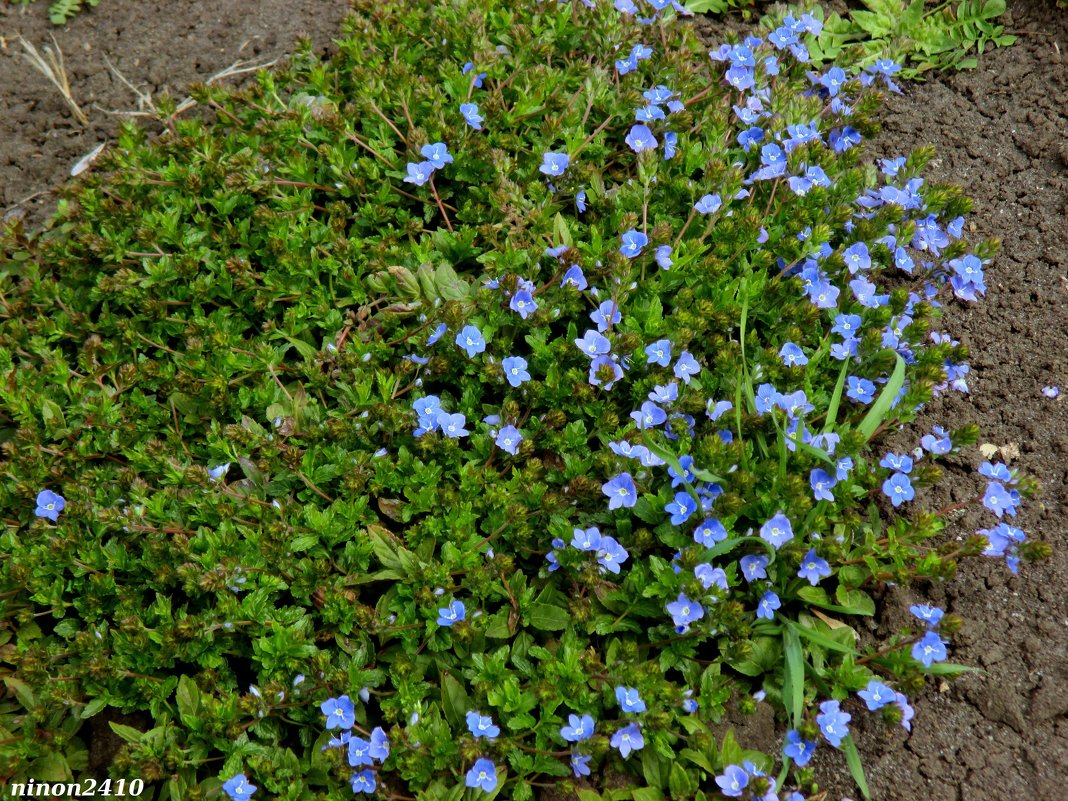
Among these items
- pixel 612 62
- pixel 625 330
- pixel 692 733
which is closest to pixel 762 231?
pixel 625 330

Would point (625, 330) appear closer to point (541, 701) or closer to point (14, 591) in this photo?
point (541, 701)

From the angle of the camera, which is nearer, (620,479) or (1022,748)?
(1022,748)

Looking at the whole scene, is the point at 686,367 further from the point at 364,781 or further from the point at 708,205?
the point at 364,781

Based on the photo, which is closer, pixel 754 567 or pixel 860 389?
pixel 754 567

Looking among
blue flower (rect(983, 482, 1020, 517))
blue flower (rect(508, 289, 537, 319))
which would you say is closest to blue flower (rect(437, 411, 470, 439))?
blue flower (rect(508, 289, 537, 319))

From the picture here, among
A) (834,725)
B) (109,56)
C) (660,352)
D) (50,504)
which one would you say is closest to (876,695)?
(834,725)

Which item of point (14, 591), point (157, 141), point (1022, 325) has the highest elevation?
point (157, 141)

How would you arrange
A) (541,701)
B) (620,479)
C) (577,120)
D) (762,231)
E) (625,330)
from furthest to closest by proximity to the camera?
(577,120)
(762,231)
(625,330)
(620,479)
(541,701)

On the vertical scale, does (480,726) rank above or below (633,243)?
below
